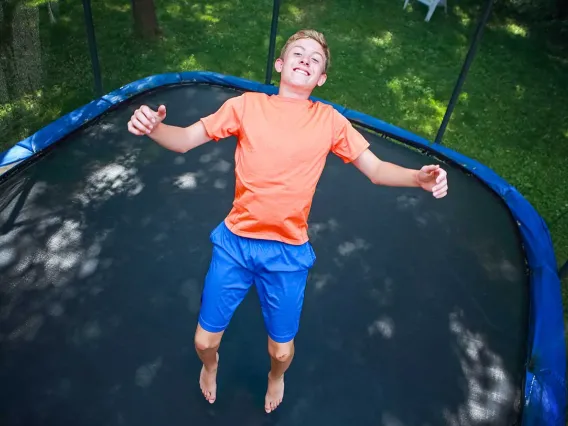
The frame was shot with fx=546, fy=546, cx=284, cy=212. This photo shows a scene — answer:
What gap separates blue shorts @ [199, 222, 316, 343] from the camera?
179 centimetres

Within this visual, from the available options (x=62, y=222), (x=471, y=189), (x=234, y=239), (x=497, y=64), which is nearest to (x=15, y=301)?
(x=62, y=222)

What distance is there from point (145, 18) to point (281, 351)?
13.1 ft

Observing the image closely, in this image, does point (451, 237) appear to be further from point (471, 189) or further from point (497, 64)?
point (497, 64)

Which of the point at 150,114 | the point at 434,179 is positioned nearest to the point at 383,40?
the point at 434,179

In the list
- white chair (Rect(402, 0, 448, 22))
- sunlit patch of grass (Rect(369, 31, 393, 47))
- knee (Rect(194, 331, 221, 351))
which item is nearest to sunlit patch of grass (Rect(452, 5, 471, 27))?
white chair (Rect(402, 0, 448, 22))

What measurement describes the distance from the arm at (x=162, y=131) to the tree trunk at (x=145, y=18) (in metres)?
3.55

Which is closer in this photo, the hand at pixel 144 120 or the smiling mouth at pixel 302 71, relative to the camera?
the hand at pixel 144 120

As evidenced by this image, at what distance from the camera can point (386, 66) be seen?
5086mm

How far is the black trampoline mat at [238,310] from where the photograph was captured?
6.95 feet

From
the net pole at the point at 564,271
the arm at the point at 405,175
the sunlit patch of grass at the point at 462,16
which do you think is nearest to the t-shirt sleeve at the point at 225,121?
the arm at the point at 405,175

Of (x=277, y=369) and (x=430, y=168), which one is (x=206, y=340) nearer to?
(x=277, y=369)

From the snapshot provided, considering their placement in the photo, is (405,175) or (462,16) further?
(462,16)

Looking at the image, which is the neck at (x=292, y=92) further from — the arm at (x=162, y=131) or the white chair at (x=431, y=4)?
the white chair at (x=431, y=4)

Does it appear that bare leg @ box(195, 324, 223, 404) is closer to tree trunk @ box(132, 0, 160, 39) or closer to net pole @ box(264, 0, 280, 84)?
net pole @ box(264, 0, 280, 84)
